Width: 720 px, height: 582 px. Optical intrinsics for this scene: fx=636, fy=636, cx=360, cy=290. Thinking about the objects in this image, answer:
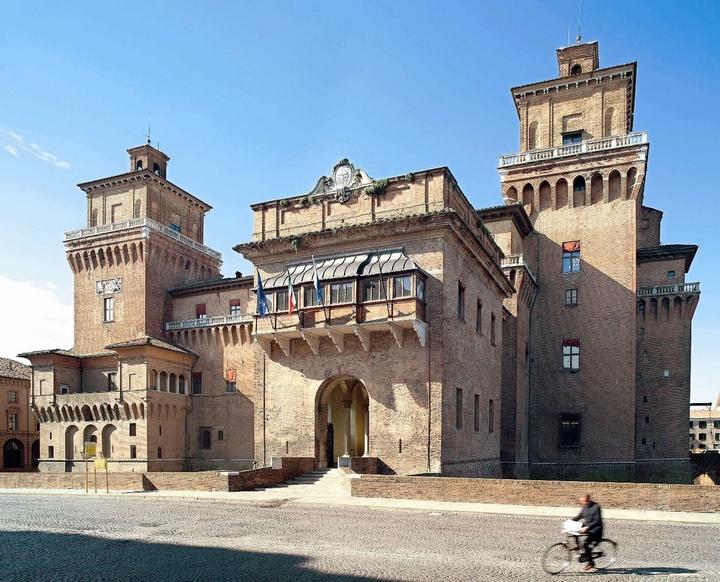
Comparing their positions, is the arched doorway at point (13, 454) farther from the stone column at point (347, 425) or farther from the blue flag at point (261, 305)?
the blue flag at point (261, 305)

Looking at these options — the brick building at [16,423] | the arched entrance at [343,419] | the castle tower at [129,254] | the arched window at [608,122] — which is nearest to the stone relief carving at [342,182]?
the arched entrance at [343,419]

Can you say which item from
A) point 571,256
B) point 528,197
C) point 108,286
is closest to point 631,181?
point 571,256

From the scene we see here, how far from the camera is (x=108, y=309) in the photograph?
175 ft

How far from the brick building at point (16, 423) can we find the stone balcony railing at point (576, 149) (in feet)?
169

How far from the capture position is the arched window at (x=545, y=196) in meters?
46.4

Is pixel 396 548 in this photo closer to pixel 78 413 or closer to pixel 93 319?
pixel 78 413

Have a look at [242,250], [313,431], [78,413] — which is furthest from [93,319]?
[313,431]

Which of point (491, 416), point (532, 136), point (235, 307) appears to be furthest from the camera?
point (235, 307)

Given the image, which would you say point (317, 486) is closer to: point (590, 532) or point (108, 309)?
point (590, 532)

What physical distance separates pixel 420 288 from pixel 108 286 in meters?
35.5

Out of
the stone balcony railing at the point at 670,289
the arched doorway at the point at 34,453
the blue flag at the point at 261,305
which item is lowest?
the arched doorway at the point at 34,453

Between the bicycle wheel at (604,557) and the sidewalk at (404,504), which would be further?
the sidewalk at (404,504)

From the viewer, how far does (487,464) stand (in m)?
33.7

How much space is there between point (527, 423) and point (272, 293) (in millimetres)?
23406
